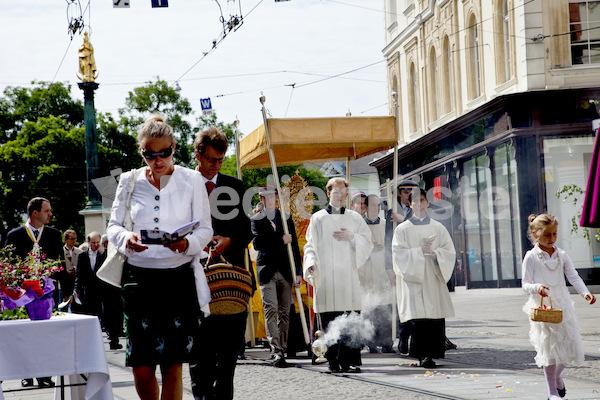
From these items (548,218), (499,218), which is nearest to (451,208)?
(499,218)

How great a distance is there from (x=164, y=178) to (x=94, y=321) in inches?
43.4

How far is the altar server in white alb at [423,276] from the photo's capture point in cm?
893

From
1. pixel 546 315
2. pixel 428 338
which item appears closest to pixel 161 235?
pixel 546 315

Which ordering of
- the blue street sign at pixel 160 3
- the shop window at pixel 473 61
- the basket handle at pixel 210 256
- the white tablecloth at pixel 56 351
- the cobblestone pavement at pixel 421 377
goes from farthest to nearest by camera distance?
the shop window at pixel 473 61, the blue street sign at pixel 160 3, the cobblestone pavement at pixel 421 377, the basket handle at pixel 210 256, the white tablecloth at pixel 56 351

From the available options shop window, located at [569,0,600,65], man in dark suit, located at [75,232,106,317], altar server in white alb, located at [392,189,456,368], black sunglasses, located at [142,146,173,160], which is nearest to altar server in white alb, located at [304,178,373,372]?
altar server in white alb, located at [392,189,456,368]

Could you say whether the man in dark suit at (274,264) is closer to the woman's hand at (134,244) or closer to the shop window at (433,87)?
the woman's hand at (134,244)

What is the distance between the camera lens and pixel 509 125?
70.0 ft

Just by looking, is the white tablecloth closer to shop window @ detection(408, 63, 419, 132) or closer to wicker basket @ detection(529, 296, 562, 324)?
wicker basket @ detection(529, 296, 562, 324)

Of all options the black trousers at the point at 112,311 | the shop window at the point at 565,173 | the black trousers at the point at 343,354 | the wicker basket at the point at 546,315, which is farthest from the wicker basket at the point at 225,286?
the shop window at the point at 565,173

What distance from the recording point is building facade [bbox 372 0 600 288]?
20.8 metres

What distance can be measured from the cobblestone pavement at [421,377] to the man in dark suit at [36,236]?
1.40 m

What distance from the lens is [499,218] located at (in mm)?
22469

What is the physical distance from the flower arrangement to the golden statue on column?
68.9 feet

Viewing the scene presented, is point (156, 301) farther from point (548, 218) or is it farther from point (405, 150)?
point (405, 150)
